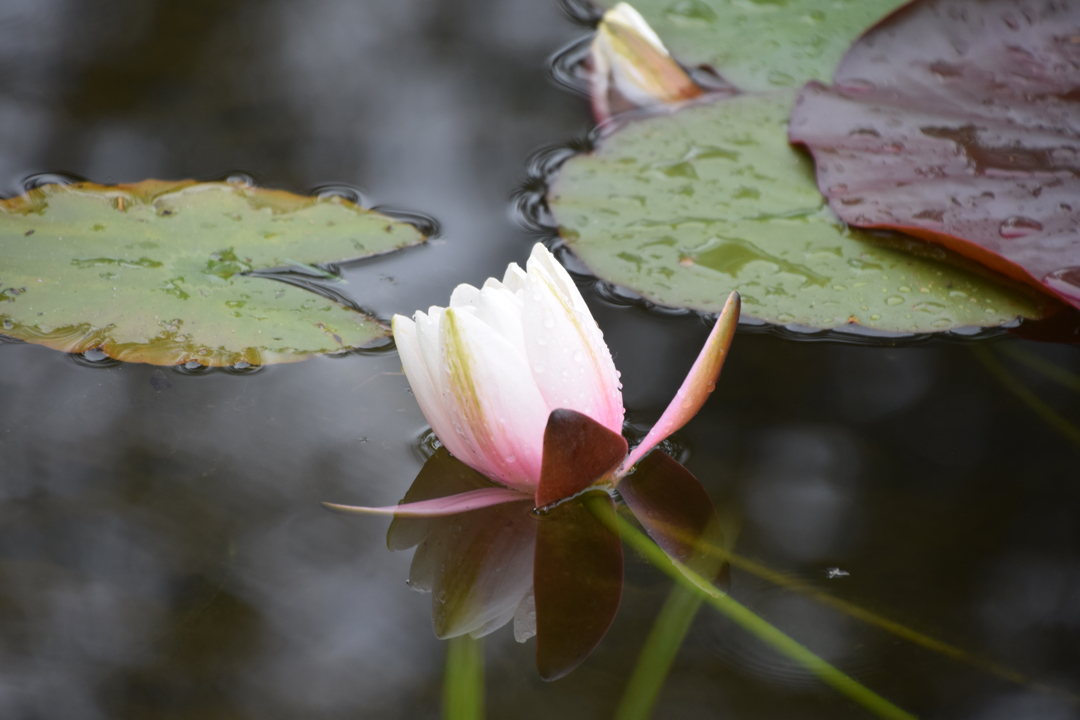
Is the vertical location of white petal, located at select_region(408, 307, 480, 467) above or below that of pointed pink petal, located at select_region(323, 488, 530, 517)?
above

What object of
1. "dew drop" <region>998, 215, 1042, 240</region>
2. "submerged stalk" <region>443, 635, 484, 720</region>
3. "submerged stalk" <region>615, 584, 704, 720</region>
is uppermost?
"dew drop" <region>998, 215, 1042, 240</region>

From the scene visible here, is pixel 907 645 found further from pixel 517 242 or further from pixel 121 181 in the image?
pixel 121 181

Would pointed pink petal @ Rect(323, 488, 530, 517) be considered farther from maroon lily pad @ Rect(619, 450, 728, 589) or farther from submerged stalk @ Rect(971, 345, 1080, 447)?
submerged stalk @ Rect(971, 345, 1080, 447)

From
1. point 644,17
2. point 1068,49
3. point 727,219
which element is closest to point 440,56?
point 644,17

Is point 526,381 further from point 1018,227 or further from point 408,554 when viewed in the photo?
point 1018,227

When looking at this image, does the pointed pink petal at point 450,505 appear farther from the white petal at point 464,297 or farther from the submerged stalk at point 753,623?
the white petal at point 464,297

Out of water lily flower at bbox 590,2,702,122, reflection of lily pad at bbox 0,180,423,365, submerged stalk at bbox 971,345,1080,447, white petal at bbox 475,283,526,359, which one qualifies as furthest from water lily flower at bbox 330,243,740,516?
water lily flower at bbox 590,2,702,122

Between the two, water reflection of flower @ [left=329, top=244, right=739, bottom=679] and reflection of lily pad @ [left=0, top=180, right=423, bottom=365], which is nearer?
water reflection of flower @ [left=329, top=244, right=739, bottom=679]
